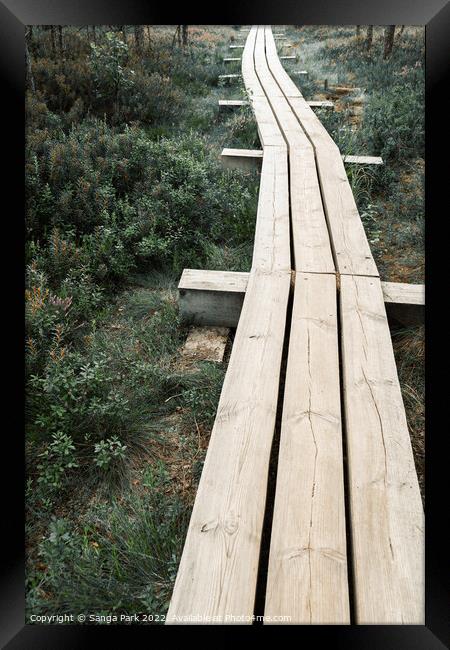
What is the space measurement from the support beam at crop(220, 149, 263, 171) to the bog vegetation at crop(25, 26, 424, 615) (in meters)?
0.11

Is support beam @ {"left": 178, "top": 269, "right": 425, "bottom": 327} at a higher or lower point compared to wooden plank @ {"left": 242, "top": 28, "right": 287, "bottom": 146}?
lower

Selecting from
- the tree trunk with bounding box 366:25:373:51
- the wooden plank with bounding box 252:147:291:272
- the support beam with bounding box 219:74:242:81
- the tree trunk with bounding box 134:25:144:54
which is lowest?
the wooden plank with bounding box 252:147:291:272

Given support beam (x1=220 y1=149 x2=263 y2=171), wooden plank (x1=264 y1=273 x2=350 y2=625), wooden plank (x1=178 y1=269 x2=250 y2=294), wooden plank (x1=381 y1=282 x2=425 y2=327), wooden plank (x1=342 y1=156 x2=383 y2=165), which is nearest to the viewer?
wooden plank (x1=264 y1=273 x2=350 y2=625)

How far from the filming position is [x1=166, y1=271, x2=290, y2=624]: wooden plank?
154cm

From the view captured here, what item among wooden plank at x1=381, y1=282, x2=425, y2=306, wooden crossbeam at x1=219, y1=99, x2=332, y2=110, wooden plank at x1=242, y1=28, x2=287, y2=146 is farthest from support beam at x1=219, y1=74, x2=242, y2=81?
wooden plank at x1=381, y1=282, x2=425, y2=306

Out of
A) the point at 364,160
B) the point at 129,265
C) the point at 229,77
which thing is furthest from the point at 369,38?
the point at 129,265

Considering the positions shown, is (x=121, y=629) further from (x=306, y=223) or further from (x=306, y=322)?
(x=306, y=223)

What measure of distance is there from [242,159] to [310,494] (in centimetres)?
431

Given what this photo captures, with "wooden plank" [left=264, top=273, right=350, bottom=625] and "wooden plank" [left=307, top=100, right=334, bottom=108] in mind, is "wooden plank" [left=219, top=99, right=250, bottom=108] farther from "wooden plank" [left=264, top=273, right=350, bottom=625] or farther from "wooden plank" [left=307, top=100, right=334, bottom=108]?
"wooden plank" [left=264, top=273, right=350, bottom=625]

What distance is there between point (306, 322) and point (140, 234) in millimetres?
2022
